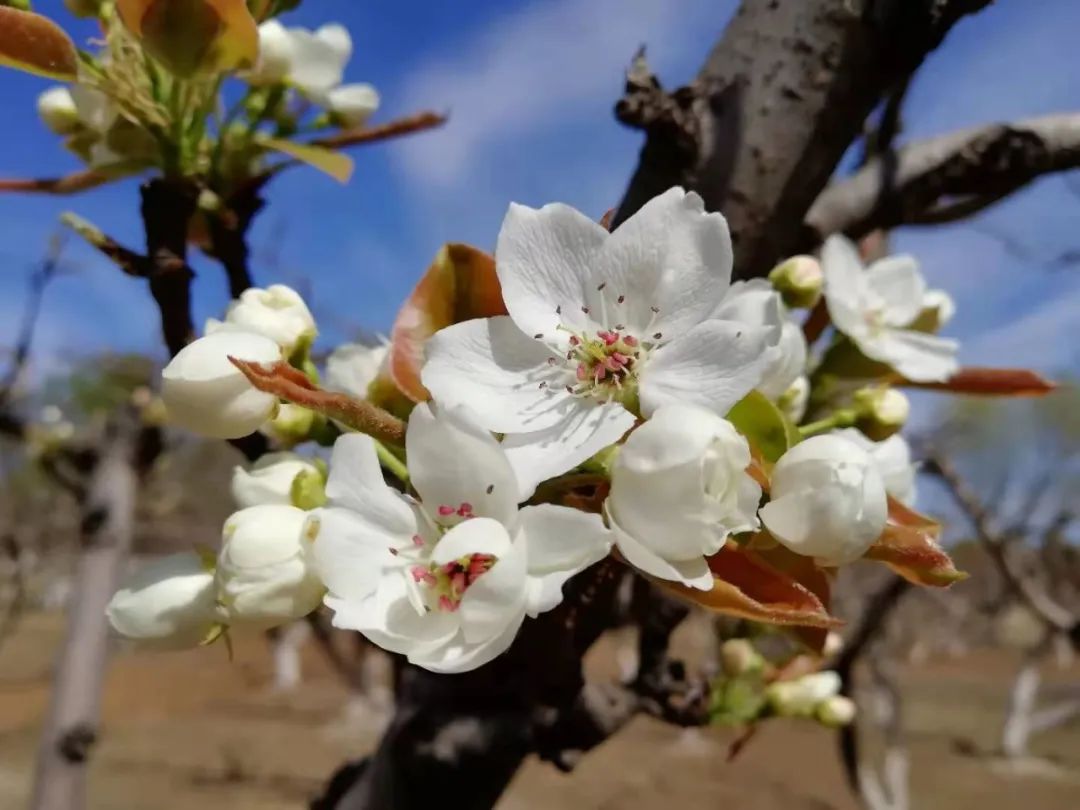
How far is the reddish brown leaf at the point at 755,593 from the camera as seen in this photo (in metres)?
0.37

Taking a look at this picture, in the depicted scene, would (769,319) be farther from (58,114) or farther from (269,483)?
(58,114)

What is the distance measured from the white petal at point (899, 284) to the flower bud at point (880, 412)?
0.37 feet

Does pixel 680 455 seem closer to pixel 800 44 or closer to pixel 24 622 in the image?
pixel 800 44

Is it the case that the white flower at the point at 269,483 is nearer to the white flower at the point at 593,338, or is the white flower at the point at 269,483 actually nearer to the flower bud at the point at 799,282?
the white flower at the point at 593,338

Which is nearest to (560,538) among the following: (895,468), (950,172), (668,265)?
(668,265)

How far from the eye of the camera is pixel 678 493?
0.36m

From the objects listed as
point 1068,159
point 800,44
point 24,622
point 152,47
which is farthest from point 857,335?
point 24,622

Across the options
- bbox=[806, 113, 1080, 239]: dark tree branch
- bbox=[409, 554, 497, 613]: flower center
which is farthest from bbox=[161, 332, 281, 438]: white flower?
bbox=[806, 113, 1080, 239]: dark tree branch

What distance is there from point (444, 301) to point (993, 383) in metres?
0.40

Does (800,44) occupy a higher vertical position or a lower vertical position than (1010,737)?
higher

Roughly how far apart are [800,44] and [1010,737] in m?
6.55

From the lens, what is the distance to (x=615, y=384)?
0.45 m

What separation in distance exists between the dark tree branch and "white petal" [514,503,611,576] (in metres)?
0.55

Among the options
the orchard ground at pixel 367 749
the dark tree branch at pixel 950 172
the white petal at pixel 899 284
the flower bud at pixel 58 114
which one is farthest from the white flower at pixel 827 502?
the orchard ground at pixel 367 749
